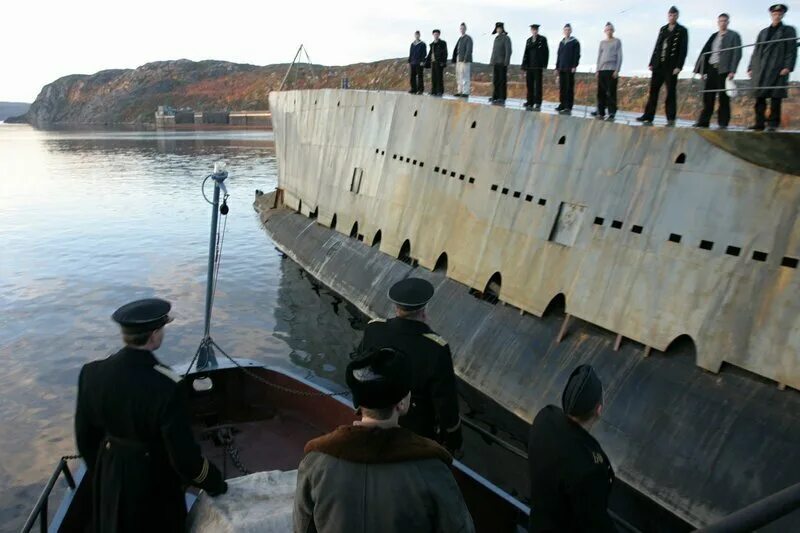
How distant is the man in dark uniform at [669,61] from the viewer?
9.56m

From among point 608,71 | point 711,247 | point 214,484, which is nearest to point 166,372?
point 214,484

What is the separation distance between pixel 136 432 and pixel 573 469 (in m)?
2.69

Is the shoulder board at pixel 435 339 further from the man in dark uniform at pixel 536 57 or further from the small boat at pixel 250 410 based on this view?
the man in dark uniform at pixel 536 57

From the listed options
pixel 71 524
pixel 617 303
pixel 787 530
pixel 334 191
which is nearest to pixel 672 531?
pixel 787 530

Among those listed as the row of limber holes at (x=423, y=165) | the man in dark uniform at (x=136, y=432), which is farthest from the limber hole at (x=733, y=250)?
the man in dark uniform at (x=136, y=432)

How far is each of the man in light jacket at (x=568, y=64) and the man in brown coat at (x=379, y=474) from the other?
33.1ft

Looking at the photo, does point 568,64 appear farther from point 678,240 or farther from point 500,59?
point 678,240

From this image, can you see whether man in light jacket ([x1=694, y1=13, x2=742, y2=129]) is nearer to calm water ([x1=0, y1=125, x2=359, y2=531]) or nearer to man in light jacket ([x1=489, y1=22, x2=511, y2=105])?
man in light jacket ([x1=489, y1=22, x2=511, y2=105])

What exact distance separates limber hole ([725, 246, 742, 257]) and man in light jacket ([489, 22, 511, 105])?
7166 mm

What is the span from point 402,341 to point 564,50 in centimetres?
916

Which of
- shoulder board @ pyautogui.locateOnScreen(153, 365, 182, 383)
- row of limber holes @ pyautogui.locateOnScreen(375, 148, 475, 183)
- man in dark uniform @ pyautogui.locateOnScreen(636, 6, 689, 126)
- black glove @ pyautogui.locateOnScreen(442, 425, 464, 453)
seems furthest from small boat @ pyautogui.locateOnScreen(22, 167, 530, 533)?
man in dark uniform @ pyautogui.locateOnScreen(636, 6, 689, 126)

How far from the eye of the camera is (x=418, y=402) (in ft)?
15.5

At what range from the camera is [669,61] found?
9703 mm

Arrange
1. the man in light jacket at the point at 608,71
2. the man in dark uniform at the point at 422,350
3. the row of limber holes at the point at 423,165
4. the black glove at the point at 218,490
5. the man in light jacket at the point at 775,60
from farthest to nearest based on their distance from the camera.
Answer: the row of limber holes at the point at 423,165
the man in light jacket at the point at 608,71
the man in light jacket at the point at 775,60
the man in dark uniform at the point at 422,350
the black glove at the point at 218,490
